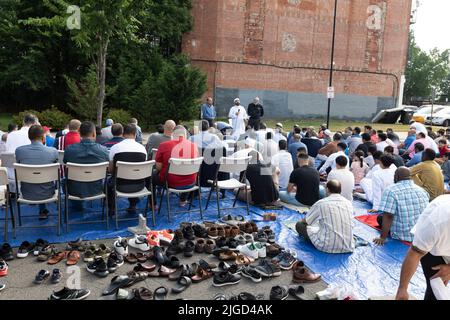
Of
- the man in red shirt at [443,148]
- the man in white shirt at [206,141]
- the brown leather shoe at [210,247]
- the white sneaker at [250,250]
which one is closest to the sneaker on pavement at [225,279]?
the white sneaker at [250,250]

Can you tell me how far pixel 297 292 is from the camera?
4633 millimetres

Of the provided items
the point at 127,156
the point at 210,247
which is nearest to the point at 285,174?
→ the point at 127,156

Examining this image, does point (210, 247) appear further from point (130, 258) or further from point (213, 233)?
point (130, 258)

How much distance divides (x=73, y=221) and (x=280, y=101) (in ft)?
81.0

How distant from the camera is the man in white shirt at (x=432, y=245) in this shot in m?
3.01

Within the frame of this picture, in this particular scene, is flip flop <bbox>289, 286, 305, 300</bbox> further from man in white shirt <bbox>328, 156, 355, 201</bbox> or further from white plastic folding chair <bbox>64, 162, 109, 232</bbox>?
man in white shirt <bbox>328, 156, 355, 201</bbox>

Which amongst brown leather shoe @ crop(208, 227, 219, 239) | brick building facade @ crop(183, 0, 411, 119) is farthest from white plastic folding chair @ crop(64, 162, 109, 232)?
brick building facade @ crop(183, 0, 411, 119)

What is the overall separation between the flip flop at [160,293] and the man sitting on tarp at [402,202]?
11.6 ft

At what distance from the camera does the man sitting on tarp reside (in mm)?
6238

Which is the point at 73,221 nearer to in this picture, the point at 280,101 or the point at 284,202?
the point at 284,202

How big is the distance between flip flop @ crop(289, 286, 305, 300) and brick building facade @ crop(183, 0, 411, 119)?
24.2 metres

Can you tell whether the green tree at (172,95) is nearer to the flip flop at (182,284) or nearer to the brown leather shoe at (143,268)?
the brown leather shoe at (143,268)

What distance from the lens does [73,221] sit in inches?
269
